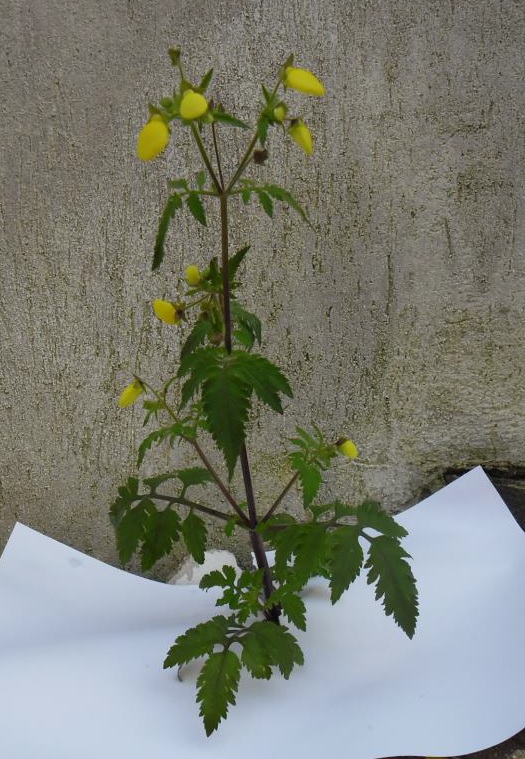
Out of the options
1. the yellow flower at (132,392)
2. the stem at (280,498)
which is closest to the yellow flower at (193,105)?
the yellow flower at (132,392)

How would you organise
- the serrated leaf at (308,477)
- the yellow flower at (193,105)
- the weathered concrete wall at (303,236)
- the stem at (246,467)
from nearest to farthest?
1. the yellow flower at (193,105)
2. the stem at (246,467)
3. the serrated leaf at (308,477)
4. the weathered concrete wall at (303,236)

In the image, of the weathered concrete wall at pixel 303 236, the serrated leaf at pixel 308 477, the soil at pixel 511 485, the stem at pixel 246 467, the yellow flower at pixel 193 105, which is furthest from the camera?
the soil at pixel 511 485

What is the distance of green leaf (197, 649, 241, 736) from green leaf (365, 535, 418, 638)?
206mm

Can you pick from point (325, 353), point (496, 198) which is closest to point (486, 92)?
point (496, 198)

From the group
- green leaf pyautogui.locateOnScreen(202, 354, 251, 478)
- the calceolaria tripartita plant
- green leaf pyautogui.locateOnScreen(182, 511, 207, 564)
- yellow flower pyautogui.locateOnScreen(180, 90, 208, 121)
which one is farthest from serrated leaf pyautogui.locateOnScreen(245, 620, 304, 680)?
yellow flower pyautogui.locateOnScreen(180, 90, 208, 121)

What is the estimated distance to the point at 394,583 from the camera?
2.62ft

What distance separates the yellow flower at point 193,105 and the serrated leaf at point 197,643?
638 mm

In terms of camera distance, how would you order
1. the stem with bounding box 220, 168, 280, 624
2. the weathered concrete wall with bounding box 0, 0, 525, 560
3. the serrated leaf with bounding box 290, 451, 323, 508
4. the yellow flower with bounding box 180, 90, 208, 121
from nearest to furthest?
the yellow flower with bounding box 180, 90, 208, 121, the stem with bounding box 220, 168, 280, 624, the serrated leaf with bounding box 290, 451, 323, 508, the weathered concrete wall with bounding box 0, 0, 525, 560

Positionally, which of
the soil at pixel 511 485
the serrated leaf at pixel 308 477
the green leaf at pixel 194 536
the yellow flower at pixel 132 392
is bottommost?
the soil at pixel 511 485

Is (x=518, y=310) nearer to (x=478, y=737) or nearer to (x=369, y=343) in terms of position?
(x=369, y=343)

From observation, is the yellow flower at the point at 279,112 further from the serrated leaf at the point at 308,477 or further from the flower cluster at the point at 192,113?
the serrated leaf at the point at 308,477

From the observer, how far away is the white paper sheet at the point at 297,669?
93cm

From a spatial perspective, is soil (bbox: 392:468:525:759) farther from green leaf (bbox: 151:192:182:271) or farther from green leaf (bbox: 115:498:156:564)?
green leaf (bbox: 151:192:182:271)

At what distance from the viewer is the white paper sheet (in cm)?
93
